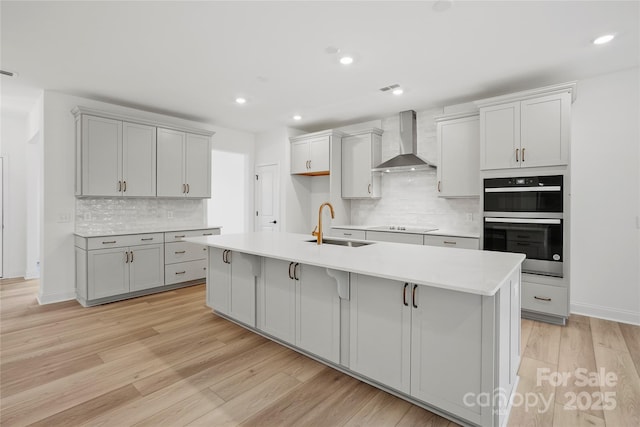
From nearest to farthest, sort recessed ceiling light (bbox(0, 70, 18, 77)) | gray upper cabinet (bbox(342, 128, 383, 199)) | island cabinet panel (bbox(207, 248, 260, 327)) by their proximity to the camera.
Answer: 1. island cabinet panel (bbox(207, 248, 260, 327))
2. recessed ceiling light (bbox(0, 70, 18, 77))
3. gray upper cabinet (bbox(342, 128, 383, 199))

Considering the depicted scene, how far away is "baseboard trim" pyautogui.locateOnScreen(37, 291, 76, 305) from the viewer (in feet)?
13.1

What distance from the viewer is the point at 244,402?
204 centimetres

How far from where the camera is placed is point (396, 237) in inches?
173

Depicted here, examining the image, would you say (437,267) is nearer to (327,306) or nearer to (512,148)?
(327,306)

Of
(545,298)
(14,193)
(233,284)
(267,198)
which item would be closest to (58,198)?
(14,193)

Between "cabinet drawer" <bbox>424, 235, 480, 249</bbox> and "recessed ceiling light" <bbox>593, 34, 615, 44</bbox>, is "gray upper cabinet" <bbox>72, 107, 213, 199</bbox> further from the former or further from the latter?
"recessed ceiling light" <bbox>593, 34, 615, 44</bbox>

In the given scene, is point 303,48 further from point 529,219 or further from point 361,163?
point 529,219

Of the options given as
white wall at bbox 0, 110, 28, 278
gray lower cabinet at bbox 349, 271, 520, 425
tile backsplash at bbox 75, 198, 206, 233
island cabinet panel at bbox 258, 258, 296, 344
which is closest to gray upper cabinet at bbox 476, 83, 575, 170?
gray lower cabinet at bbox 349, 271, 520, 425

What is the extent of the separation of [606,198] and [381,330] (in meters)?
3.21

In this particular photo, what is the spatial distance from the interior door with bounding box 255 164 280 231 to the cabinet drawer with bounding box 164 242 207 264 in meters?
1.46

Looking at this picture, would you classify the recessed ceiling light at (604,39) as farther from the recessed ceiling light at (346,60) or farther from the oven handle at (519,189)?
the recessed ceiling light at (346,60)

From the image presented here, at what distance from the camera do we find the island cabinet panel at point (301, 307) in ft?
7.72

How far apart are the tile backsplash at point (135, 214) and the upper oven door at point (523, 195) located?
14.6ft

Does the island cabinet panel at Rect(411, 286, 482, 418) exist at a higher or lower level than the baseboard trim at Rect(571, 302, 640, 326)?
higher
